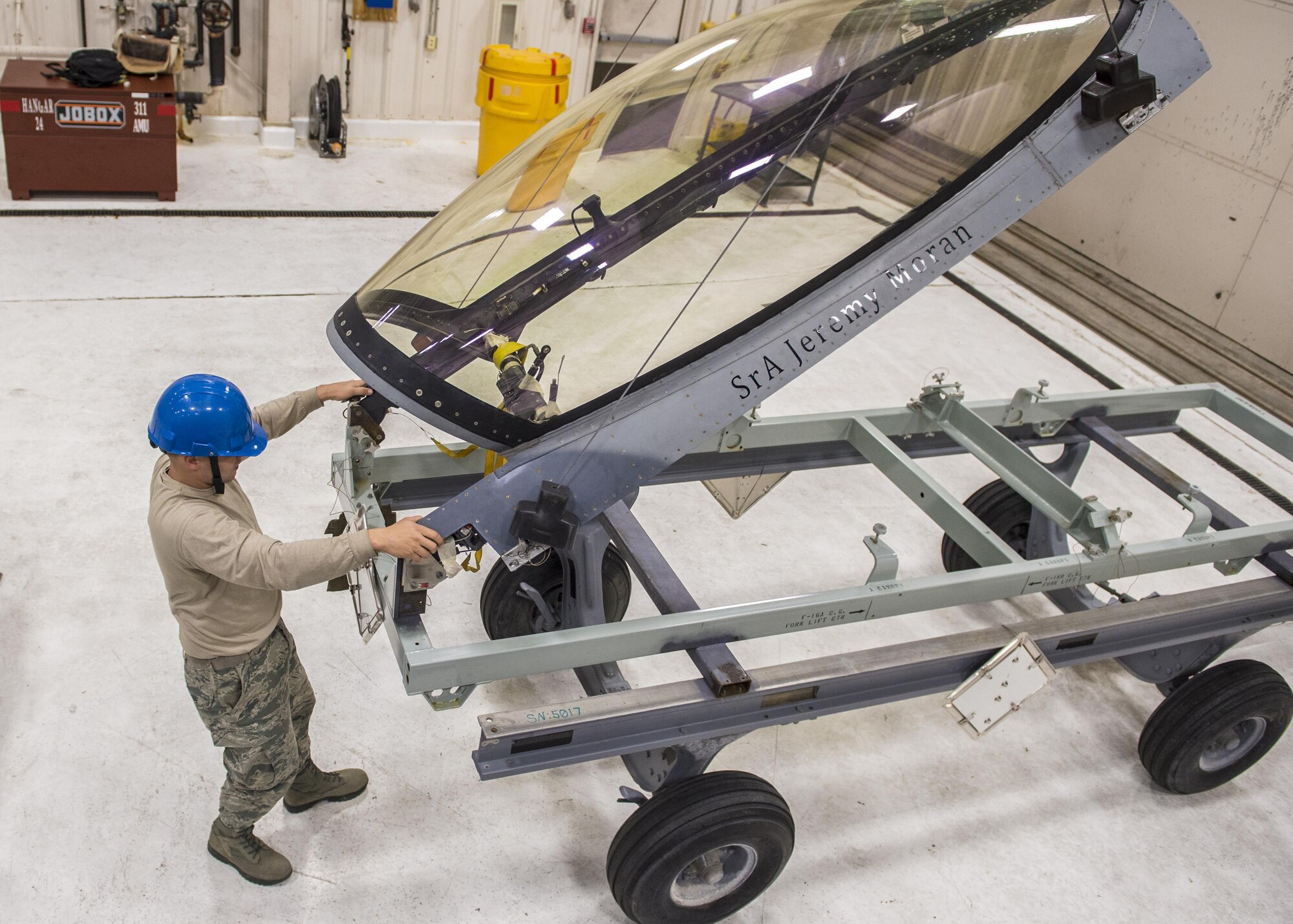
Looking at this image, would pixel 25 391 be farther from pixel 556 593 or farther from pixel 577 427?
pixel 577 427

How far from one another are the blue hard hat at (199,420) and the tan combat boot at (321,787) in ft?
3.94

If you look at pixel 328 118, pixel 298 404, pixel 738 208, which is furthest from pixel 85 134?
pixel 738 208

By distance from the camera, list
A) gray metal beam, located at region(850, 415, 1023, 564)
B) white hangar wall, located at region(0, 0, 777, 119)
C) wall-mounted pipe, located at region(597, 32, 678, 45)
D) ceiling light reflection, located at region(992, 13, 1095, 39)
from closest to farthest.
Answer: ceiling light reflection, located at region(992, 13, 1095, 39) → gray metal beam, located at region(850, 415, 1023, 564) → white hangar wall, located at region(0, 0, 777, 119) → wall-mounted pipe, located at region(597, 32, 678, 45)

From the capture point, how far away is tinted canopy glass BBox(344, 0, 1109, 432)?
2686 mm

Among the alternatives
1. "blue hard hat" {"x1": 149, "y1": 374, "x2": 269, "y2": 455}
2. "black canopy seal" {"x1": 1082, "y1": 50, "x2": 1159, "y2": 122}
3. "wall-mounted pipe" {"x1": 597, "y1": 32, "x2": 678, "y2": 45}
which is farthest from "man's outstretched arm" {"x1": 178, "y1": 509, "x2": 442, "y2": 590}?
"wall-mounted pipe" {"x1": 597, "y1": 32, "x2": 678, "y2": 45}

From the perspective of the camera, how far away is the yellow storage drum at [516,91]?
7727mm

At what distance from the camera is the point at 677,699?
271 centimetres

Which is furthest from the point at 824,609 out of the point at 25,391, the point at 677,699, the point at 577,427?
the point at 25,391

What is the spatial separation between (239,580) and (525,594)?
1.33 m

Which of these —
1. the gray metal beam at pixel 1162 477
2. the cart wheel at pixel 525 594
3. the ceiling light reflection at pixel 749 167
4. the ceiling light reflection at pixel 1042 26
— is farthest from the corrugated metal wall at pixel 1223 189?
the ceiling light reflection at pixel 749 167

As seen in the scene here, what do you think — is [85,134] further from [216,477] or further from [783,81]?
[783,81]

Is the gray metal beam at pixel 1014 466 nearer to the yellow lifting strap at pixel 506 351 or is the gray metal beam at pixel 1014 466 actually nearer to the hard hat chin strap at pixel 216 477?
the yellow lifting strap at pixel 506 351

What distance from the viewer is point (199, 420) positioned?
2.32 meters

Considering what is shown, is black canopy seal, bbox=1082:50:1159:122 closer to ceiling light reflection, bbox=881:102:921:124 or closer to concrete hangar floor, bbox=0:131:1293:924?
ceiling light reflection, bbox=881:102:921:124
